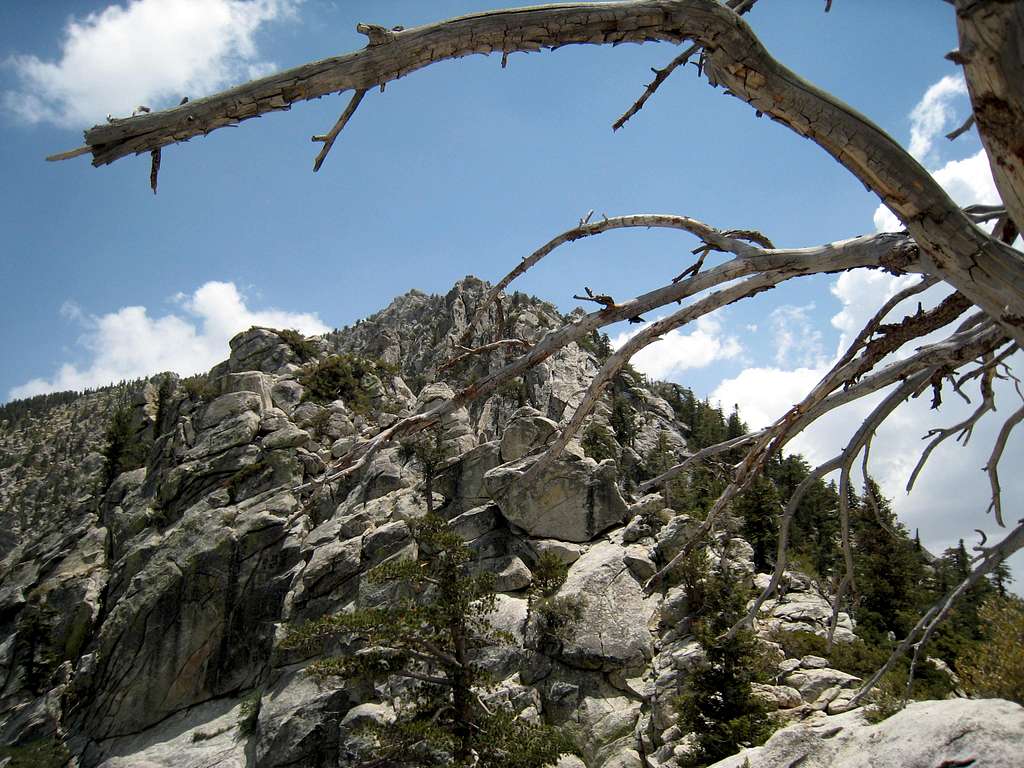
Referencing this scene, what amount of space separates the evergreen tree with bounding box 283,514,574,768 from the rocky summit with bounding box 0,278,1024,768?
5.28ft

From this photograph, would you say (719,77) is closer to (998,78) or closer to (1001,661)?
(998,78)

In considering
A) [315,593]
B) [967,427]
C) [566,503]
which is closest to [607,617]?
Answer: [566,503]

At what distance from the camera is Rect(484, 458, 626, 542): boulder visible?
34062mm

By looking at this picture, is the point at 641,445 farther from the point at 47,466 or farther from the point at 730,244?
the point at 47,466

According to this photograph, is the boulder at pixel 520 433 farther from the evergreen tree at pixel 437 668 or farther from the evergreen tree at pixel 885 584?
the evergreen tree at pixel 885 584

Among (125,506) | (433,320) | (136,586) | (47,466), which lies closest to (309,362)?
(125,506)

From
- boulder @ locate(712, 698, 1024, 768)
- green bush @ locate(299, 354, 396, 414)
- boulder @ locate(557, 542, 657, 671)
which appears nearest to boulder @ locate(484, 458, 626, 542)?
boulder @ locate(557, 542, 657, 671)

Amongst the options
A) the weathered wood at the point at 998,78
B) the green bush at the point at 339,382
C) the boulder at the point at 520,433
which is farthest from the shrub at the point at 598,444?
the weathered wood at the point at 998,78

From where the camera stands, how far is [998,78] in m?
2.16

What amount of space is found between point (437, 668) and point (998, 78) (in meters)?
22.2

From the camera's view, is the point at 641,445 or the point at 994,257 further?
the point at 641,445

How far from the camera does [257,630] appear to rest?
1378 inches

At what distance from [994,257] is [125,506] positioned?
51201 mm

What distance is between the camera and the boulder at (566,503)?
112 feet
